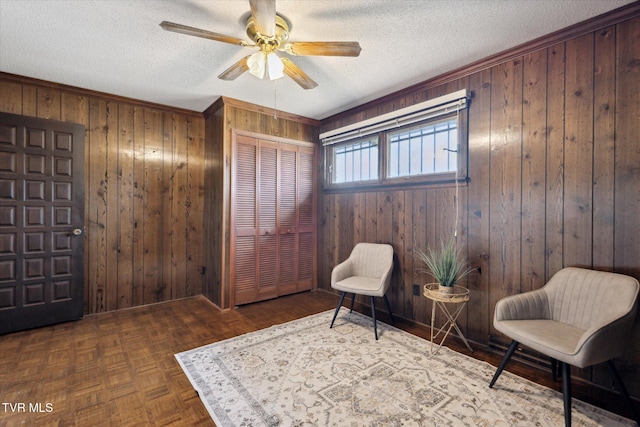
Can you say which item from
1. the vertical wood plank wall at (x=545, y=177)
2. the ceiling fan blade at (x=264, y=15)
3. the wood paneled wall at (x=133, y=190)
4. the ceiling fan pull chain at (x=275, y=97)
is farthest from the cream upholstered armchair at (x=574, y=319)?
the wood paneled wall at (x=133, y=190)

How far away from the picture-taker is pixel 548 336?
67.2 inches

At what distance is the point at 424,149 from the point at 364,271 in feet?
4.80

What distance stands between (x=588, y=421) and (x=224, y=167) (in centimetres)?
361

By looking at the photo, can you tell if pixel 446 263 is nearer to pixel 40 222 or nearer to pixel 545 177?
pixel 545 177

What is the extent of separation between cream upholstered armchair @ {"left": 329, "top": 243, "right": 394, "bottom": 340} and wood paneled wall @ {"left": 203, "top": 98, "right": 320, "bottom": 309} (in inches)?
53.8

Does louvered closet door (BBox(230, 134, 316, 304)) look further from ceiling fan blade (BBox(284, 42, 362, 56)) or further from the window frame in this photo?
ceiling fan blade (BBox(284, 42, 362, 56))

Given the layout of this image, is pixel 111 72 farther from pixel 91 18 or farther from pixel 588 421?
pixel 588 421

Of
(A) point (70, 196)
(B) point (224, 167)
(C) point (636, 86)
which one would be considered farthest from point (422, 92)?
(A) point (70, 196)

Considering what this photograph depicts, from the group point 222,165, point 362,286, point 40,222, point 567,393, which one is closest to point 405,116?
point 362,286

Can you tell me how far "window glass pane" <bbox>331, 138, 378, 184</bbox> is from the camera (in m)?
3.58

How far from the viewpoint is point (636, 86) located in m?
1.83

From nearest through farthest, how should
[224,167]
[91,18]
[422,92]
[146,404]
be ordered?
1. [146,404]
2. [91,18]
3. [422,92]
4. [224,167]

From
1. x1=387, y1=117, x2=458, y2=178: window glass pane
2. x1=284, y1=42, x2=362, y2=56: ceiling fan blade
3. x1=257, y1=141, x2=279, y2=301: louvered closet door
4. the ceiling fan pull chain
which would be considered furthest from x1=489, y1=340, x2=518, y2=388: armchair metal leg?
the ceiling fan pull chain

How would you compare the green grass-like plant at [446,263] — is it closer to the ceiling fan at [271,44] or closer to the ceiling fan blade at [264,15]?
the ceiling fan at [271,44]
